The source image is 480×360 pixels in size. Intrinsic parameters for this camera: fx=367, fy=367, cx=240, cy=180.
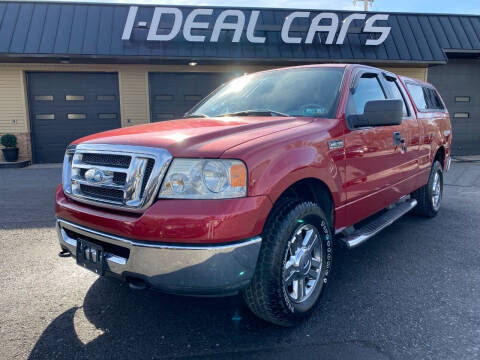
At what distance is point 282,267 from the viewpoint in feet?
7.57

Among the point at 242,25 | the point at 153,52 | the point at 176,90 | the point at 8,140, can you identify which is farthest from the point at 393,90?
the point at 8,140

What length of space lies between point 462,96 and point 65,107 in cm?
1488

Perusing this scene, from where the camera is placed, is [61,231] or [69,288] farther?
[69,288]

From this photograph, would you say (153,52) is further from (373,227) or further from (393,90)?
(373,227)

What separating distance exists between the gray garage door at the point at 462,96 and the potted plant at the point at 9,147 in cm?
1527

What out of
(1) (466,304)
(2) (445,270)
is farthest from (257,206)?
(2) (445,270)

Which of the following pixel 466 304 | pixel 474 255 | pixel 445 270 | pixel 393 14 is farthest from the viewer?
pixel 393 14

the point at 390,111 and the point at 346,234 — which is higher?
the point at 390,111

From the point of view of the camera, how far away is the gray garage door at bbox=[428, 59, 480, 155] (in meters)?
14.2

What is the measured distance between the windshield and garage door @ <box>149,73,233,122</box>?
9.75 metres

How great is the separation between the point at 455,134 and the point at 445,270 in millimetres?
13101

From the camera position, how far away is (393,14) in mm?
13289

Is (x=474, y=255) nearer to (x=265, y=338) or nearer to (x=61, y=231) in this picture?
(x=265, y=338)

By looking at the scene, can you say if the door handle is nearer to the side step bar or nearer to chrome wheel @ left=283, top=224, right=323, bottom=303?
the side step bar
